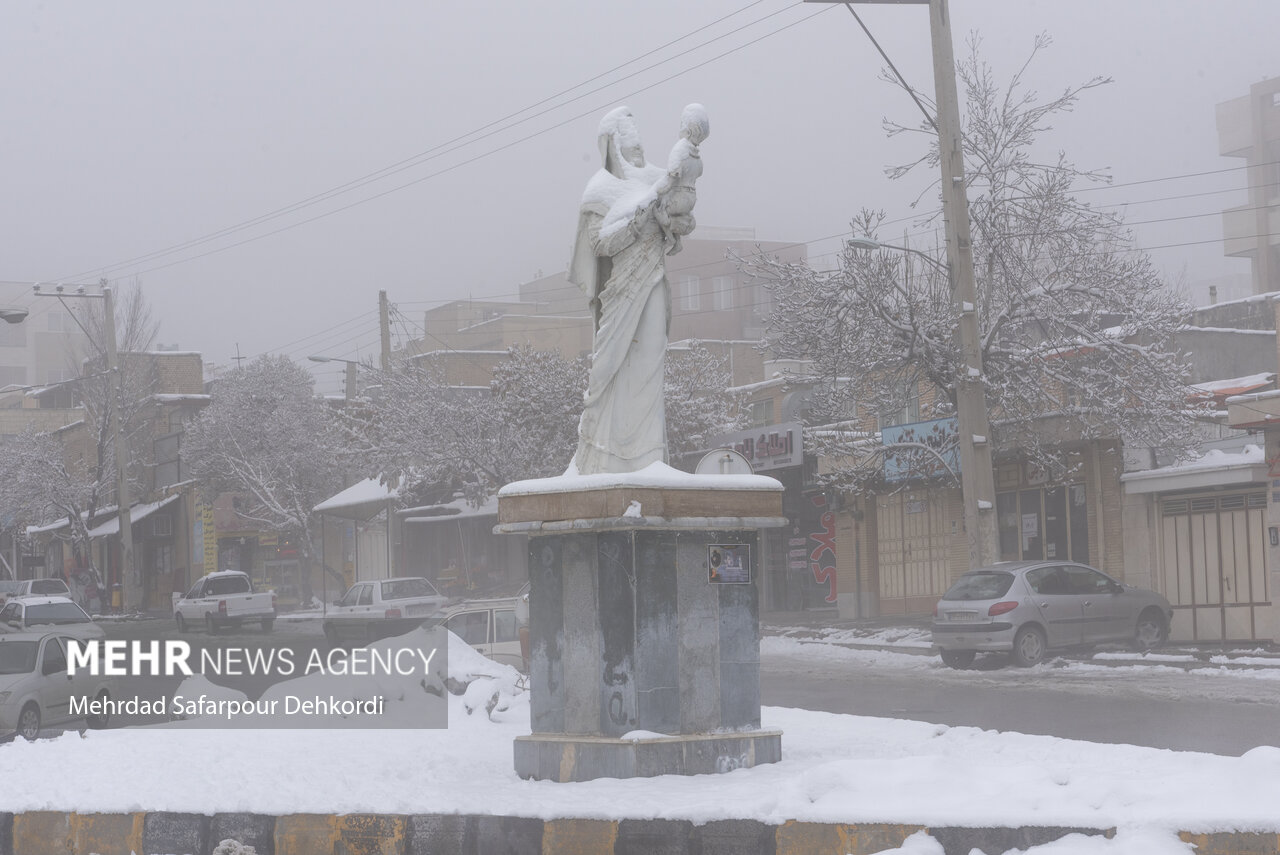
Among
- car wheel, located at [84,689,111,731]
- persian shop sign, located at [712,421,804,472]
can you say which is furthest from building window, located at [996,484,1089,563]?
car wheel, located at [84,689,111,731]

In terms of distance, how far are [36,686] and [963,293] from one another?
13.4 meters

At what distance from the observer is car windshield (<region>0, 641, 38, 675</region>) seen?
16406 millimetres

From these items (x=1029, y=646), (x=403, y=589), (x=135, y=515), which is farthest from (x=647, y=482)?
(x=135, y=515)

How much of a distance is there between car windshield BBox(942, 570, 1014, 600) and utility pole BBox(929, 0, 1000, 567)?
1.08 meters

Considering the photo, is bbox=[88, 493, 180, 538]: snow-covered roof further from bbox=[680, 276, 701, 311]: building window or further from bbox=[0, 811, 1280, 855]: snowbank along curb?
bbox=[0, 811, 1280, 855]: snowbank along curb

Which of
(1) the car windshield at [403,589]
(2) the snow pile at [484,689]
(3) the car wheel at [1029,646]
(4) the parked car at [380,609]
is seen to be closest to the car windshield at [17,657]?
(2) the snow pile at [484,689]

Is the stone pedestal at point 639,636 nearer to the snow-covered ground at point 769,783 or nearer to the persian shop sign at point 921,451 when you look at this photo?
the snow-covered ground at point 769,783

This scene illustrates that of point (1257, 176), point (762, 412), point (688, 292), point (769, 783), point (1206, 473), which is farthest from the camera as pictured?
point (688, 292)

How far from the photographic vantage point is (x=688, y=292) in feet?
240

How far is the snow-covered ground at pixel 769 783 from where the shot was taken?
529 centimetres

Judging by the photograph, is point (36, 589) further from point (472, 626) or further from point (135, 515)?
point (472, 626)

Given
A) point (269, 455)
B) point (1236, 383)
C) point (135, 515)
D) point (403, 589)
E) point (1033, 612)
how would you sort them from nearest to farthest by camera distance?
point (1033, 612), point (1236, 383), point (403, 589), point (269, 455), point (135, 515)

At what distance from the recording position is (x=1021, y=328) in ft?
75.4

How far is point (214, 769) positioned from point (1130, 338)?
19915 mm
